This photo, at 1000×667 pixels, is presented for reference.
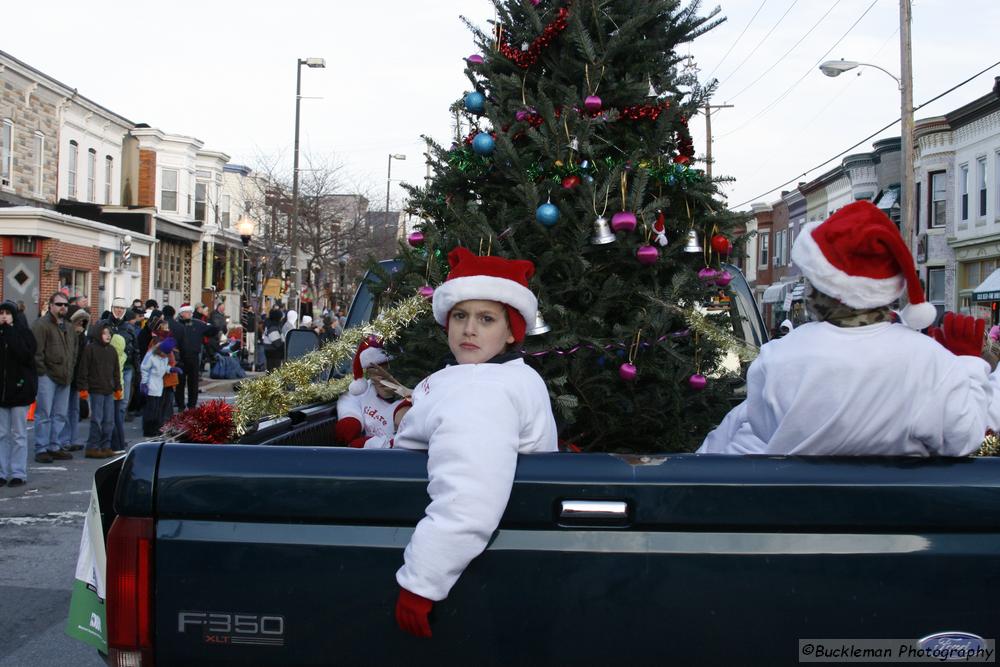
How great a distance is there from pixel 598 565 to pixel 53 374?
418 inches

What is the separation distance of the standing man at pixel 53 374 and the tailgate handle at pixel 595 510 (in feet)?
33.8

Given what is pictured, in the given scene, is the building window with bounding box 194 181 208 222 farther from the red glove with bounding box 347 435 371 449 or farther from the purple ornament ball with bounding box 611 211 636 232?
the purple ornament ball with bounding box 611 211 636 232

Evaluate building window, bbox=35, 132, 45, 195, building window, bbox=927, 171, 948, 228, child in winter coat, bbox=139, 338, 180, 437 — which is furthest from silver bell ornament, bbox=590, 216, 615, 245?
building window, bbox=927, 171, 948, 228

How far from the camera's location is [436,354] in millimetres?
4742

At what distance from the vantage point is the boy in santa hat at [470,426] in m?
2.17

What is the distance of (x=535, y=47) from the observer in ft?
16.0

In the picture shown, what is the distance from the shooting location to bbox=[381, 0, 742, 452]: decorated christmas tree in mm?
4492

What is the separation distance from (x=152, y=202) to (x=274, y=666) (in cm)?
4400

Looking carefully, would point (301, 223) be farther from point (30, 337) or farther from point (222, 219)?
point (30, 337)

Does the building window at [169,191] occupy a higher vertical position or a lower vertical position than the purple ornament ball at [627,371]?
higher

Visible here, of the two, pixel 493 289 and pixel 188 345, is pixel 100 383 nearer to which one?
pixel 188 345

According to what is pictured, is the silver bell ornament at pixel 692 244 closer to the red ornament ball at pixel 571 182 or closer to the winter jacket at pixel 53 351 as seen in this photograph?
the red ornament ball at pixel 571 182

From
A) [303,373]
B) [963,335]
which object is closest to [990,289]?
[303,373]

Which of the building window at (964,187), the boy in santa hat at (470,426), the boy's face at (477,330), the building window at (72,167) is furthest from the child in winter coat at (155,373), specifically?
the building window at (964,187)
